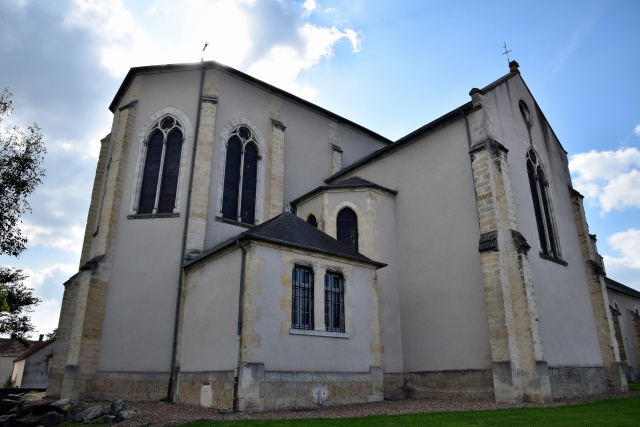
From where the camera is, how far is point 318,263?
40.3 feet

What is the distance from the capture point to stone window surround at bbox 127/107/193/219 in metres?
16.0

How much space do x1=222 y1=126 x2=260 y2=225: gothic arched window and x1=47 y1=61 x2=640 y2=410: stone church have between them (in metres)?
0.07

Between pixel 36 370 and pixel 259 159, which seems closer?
pixel 259 159

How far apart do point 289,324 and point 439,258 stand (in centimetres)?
628

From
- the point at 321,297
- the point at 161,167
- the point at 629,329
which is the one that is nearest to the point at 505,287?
the point at 321,297

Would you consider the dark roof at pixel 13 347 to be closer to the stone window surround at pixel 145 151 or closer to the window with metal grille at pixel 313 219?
the stone window surround at pixel 145 151

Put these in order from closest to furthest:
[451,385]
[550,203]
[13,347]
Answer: [451,385] → [550,203] → [13,347]

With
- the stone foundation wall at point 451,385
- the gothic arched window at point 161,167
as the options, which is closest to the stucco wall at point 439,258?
the stone foundation wall at point 451,385

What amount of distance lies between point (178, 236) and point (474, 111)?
11.4 m

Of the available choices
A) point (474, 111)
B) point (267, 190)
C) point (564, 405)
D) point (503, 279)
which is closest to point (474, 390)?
point (564, 405)

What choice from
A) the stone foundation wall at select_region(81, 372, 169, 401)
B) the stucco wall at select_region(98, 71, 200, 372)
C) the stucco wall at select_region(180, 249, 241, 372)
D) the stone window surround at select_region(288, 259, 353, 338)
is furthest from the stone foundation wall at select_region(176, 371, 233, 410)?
the stone window surround at select_region(288, 259, 353, 338)

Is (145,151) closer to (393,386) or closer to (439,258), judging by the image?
(439,258)

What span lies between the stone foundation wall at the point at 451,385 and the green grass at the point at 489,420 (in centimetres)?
264

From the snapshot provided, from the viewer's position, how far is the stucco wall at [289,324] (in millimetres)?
10594
